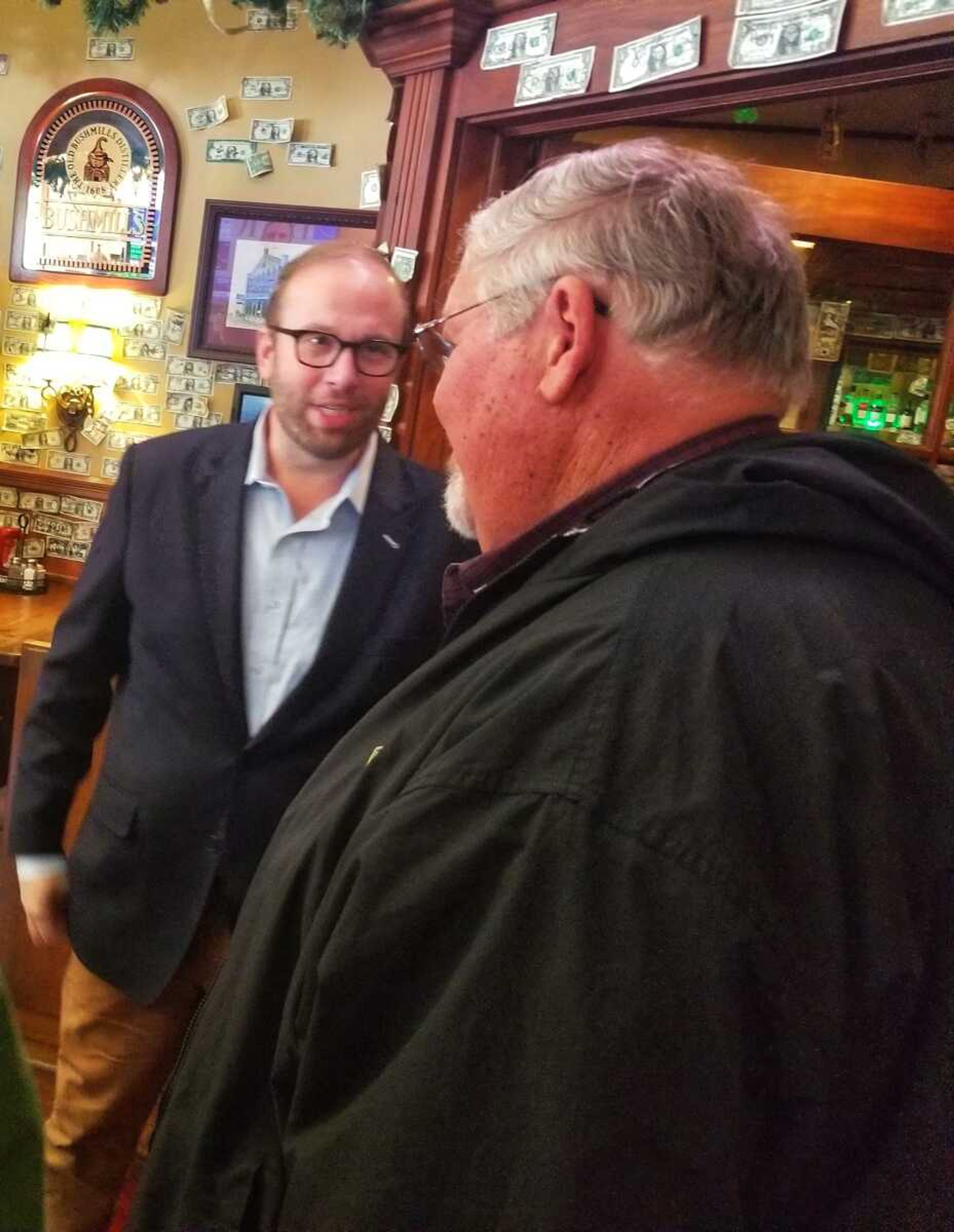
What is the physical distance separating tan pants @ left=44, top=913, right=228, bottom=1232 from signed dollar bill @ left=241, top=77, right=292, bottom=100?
268 centimetres

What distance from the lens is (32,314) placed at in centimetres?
333

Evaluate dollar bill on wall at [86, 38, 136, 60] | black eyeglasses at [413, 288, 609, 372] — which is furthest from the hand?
dollar bill on wall at [86, 38, 136, 60]

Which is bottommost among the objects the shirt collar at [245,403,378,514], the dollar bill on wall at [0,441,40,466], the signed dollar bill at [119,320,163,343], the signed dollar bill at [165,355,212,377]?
the dollar bill on wall at [0,441,40,466]


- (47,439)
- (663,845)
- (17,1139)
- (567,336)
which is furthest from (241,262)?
(17,1139)

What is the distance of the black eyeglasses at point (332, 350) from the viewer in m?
1.37

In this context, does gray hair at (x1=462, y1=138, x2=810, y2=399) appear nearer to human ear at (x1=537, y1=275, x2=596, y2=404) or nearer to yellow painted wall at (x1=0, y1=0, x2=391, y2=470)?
human ear at (x1=537, y1=275, x2=596, y2=404)

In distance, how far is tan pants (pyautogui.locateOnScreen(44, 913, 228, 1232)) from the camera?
4.60 ft

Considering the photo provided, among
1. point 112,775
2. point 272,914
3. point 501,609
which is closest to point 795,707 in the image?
point 501,609

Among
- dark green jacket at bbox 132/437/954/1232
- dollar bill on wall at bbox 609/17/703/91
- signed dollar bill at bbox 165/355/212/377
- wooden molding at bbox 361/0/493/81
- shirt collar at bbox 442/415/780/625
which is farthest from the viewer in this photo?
signed dollar bill at bbox 165/355/212/377

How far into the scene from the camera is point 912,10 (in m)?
1.25

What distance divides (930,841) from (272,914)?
0.49m

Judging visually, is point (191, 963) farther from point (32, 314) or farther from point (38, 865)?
point (32, 314)

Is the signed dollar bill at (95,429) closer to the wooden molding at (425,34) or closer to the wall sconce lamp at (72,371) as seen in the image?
the wall sconce lamp at (72,371)

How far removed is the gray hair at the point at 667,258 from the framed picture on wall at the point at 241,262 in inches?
95.6
